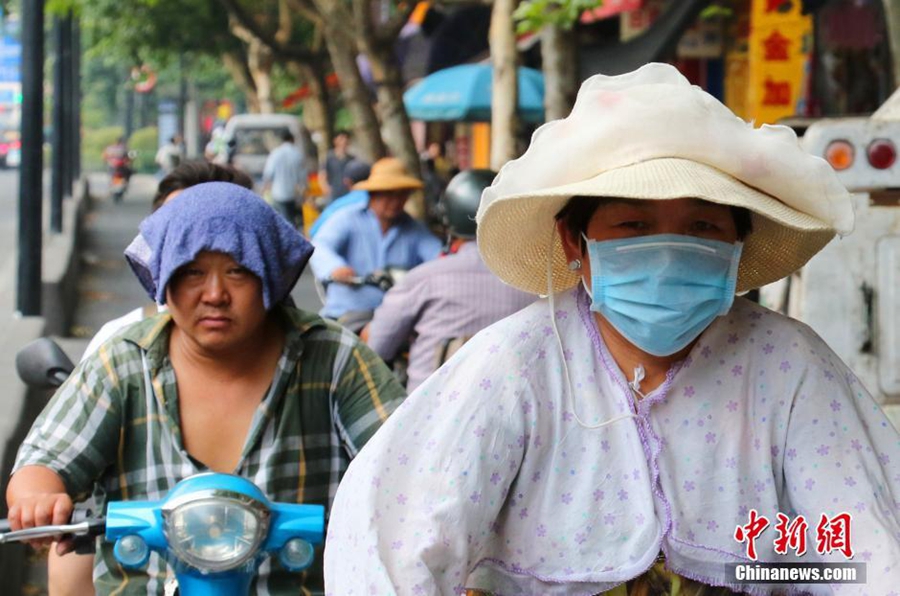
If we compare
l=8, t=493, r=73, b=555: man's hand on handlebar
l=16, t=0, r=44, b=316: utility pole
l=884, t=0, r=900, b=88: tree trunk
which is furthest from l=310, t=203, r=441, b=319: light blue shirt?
l=8, t=493, r=73, b=555: man's hand on handlebar

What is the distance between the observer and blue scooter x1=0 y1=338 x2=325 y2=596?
2693 millimetres

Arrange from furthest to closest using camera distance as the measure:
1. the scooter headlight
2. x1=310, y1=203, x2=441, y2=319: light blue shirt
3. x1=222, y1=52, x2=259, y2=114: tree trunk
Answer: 1. x1=222, y1=52, x2=259, y2=114: tree trunk
2. x1=310, y1=203, x2=441, y2=319: light blue shirt
3. the scooter headlight

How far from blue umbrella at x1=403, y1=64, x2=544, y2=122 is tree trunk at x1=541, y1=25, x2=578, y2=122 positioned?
6546 millimetres

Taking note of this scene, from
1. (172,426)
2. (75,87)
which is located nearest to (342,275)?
(172,426)

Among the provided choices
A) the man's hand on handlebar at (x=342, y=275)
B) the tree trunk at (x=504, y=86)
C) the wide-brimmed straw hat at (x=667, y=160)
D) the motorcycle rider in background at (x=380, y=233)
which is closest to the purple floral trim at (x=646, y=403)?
the wide-brimmed straw hat at (x=667, y=160)

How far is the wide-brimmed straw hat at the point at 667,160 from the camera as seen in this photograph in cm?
245

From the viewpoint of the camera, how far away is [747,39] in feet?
57.1

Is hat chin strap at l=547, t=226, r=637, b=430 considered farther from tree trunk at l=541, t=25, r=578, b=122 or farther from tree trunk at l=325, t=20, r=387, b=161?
tree trunk at l=325, t=20, r=387, b=161

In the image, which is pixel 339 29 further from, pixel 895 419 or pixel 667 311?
pixel 667 311

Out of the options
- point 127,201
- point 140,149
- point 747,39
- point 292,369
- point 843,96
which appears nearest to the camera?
point 292,369

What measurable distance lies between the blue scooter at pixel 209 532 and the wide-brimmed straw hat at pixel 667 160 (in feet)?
2.20

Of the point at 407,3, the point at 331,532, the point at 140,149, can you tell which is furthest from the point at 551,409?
the point at 140,149

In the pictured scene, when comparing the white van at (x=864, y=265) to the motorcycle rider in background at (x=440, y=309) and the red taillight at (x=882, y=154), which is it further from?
the motorcycle rider in background at (x=440, y=309)

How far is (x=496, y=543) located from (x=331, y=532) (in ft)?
0.87
